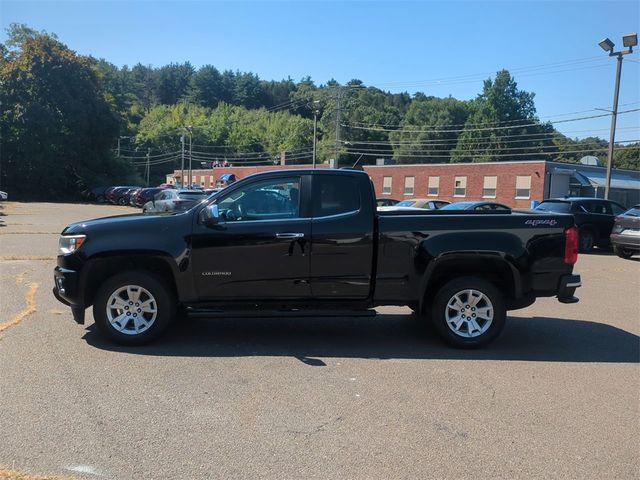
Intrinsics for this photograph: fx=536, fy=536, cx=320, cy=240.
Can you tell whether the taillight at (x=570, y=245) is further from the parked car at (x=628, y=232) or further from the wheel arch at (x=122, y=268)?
the parked car at (x=628, y=232)

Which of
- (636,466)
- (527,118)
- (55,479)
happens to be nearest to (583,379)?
(636,466)

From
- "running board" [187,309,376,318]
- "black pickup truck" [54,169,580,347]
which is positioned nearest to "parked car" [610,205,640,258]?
"black pickup truck" [54,169,580,347]

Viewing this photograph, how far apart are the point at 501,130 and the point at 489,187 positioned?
60.0 metres

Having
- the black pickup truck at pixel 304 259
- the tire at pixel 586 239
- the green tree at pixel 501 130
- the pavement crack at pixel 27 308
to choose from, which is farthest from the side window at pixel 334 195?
the green tree at pixel 501 130

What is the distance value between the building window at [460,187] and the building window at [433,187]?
1.75m

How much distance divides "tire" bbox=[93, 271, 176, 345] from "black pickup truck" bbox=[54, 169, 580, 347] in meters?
0.01

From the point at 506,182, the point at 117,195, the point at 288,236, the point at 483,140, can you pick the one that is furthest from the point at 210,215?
the point at 483,140

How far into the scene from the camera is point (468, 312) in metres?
6.11

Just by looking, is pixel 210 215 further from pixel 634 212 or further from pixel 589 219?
pixel 589 219

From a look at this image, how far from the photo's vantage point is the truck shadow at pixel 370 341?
589cm

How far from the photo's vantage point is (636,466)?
11.9ft

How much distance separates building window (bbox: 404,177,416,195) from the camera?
4962 centimetres

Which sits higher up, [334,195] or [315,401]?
[334,195]

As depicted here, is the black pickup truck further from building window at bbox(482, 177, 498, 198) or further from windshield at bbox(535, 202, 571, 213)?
building window at bbox(482, 177, 498, 198)
